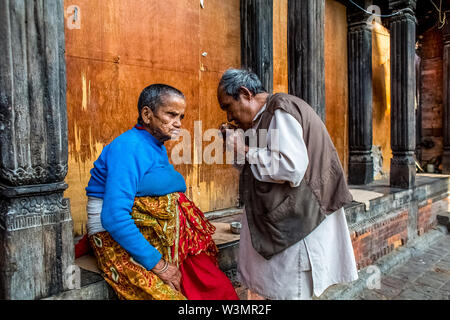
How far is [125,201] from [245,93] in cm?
88

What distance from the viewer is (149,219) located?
188cm

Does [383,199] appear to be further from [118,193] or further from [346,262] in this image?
[118,193]

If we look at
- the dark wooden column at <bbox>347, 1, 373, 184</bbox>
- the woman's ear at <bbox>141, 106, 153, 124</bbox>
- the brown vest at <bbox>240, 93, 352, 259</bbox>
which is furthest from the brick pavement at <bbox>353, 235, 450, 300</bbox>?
the woman's ear at <bbox>141, 106, 153, 124</bbox>

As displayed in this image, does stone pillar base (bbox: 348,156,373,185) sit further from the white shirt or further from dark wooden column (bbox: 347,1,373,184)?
the white shirt

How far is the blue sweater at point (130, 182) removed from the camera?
169cm

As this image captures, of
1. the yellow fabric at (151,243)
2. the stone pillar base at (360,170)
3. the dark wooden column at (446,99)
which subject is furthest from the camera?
the dark wooden column at (446,99)

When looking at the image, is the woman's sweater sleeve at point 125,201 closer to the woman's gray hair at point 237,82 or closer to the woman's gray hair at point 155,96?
the woman's gray hair at point 155,96

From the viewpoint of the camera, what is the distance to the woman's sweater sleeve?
168 centimetres

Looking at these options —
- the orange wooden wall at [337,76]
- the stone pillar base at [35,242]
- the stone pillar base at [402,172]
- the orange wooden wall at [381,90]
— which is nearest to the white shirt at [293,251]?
the stone pillar base at [35,242]

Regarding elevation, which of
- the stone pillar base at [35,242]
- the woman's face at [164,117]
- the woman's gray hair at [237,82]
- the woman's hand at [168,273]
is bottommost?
the woman's hand at [168,273]

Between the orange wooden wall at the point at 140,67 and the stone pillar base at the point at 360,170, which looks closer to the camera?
the orange wooden wall at the point at 140,67

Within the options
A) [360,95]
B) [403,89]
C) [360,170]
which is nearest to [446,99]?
[360,95]

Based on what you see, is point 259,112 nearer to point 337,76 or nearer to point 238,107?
point 238,107

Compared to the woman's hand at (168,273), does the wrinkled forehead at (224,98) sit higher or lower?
higher
